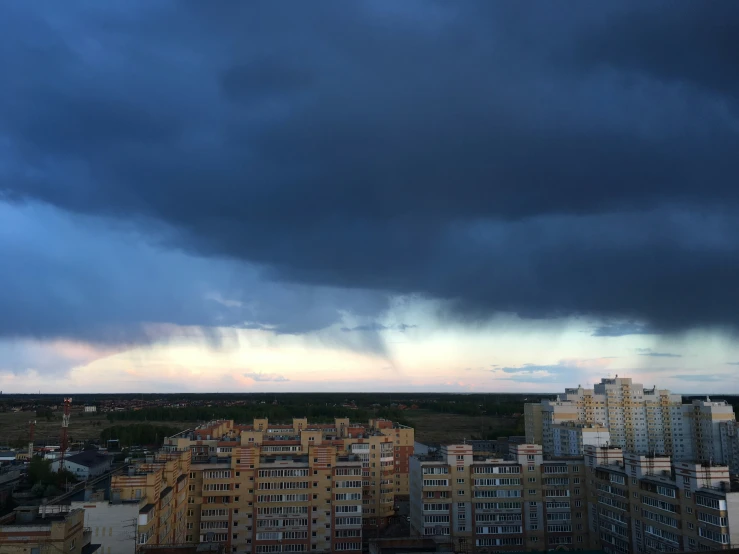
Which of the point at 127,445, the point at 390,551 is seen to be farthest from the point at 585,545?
the point at 127,445

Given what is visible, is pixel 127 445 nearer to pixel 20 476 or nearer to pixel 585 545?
pixel 20 476

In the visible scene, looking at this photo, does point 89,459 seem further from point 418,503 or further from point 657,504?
point 657,504

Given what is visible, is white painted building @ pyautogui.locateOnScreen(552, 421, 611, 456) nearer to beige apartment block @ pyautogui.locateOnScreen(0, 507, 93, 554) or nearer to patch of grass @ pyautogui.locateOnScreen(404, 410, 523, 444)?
patch of grass @ pyautogui.locateOnScreen(404, 410, 523, 444)

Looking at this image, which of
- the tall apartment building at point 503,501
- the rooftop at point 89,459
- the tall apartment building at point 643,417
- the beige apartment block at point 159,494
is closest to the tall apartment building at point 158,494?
the beige apartment block at point 159,494

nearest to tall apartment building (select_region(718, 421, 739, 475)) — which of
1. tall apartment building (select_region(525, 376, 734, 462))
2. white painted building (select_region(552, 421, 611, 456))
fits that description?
tall apartment building (select_region(525, 376, 734, 462))

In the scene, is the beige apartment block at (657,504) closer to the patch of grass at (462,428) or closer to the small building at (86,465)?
the small building at (86,465)
